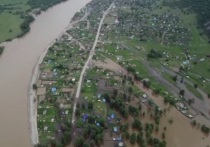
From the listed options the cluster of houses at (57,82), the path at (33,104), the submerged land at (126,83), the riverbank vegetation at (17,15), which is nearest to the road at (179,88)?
the submerged land at (126,83)

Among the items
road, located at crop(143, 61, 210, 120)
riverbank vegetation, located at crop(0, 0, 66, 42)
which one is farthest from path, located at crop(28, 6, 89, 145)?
road, located at crop(143, 61, 210, 120)

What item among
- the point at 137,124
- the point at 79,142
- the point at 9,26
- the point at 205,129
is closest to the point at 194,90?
the point at 205,129

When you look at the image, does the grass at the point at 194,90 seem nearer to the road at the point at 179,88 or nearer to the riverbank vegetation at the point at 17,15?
the road at the point at 179,88

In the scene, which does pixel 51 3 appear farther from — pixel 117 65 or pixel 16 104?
pixel 16 104

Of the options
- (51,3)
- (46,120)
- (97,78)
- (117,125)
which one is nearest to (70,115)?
(46,120)

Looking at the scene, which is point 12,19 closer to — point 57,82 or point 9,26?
point 9,26

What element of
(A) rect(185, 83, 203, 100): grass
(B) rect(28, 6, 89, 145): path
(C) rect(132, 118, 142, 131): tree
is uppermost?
(C) rect(132, 118, 142, 131): tree

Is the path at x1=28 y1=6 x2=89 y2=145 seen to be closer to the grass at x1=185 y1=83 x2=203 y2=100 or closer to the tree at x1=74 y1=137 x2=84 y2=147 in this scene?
the tree at x1=74 y1=137 x2=84 y2=147
